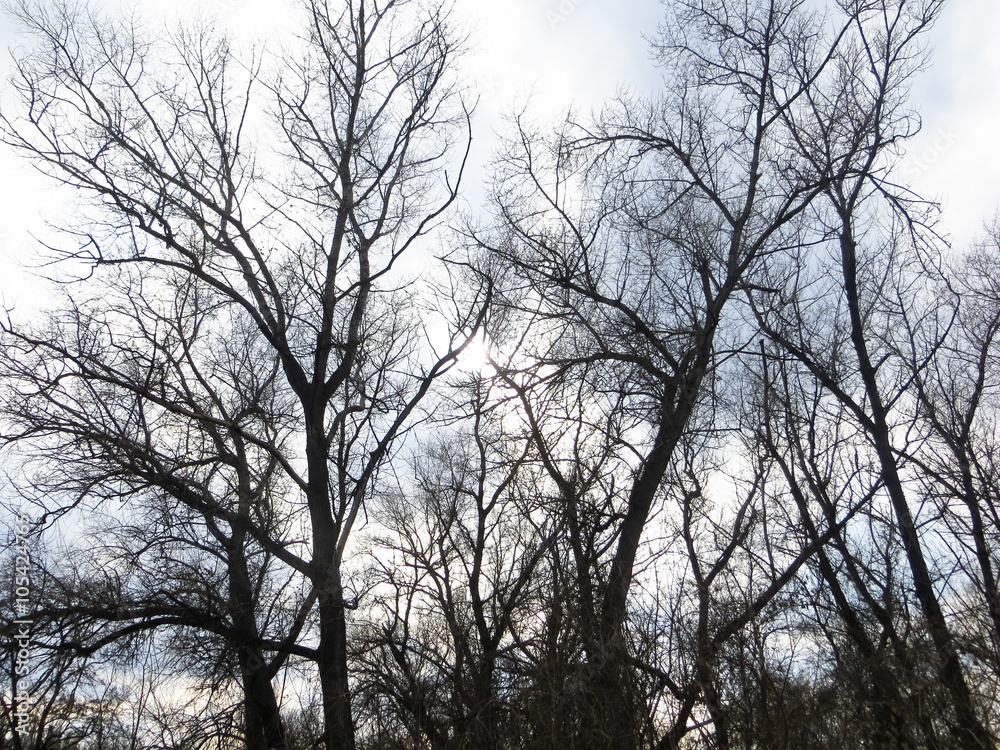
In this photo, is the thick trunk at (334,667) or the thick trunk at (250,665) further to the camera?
the thick trunk at (250,665)

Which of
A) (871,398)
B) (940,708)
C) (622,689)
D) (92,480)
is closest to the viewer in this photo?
(622,689)

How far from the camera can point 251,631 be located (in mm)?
11375

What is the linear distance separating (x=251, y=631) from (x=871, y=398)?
32.7 ft

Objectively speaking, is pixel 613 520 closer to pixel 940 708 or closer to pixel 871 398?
pixel 940 708

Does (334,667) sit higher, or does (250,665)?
(250,665)

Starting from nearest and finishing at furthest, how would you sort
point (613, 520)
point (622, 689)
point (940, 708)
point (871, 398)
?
point (622, 689) → point (940, 708) → point (613, 520) → point (871, 398)

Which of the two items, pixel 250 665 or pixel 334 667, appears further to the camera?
pixel 250 665

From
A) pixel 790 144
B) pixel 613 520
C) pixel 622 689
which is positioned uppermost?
pixel 790 144

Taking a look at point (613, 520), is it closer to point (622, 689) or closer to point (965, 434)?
point (622, 689)

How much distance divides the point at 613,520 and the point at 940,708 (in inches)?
130

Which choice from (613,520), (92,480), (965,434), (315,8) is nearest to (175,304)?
(92,480)

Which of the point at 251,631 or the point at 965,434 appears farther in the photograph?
the point at 965,434

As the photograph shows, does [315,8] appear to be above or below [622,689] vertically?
above

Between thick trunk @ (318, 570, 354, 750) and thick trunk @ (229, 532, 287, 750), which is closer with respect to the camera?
thick trunk @ (318, 570, 354, 750)
